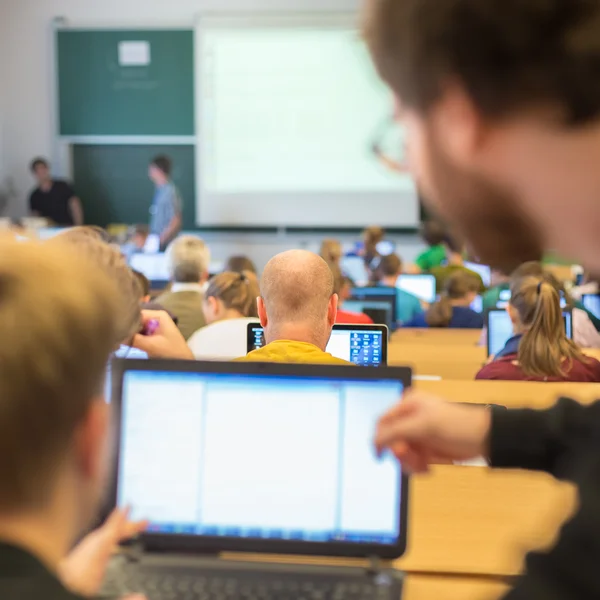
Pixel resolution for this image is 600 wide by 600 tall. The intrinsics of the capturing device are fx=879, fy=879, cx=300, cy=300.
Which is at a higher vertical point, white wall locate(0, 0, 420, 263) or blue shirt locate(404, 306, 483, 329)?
white wall locate(0, 0, 420, 263)

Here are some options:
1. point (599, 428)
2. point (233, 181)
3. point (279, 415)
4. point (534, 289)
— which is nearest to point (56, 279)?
point (599, 428)

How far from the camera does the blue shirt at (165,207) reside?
905 centimetres

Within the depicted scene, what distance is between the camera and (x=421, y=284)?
6.42m

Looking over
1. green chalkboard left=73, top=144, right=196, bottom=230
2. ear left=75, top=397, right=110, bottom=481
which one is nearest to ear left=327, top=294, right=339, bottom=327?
ear left=75, top=397, right=110, bottom=481

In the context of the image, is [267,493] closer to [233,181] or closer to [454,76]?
[454,76]

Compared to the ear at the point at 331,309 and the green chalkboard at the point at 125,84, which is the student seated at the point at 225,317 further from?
the green chalkboard at the point at 125,84

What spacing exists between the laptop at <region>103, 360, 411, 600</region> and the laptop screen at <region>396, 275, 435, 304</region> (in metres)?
5.15

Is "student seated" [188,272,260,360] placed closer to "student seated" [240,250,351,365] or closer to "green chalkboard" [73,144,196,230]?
"student seated" [240,250,351,365]

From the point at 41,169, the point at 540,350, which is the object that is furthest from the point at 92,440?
the point at 41,169

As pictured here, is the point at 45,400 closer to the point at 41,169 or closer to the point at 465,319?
the point at 465,319

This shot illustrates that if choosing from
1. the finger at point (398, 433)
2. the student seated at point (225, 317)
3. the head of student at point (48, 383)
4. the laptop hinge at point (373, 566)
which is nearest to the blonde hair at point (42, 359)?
the head of student at point (48, 383)

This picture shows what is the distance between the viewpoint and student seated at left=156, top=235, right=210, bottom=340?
417 centimetres

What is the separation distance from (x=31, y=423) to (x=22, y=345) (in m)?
0.06

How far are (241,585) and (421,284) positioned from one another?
530 cm
